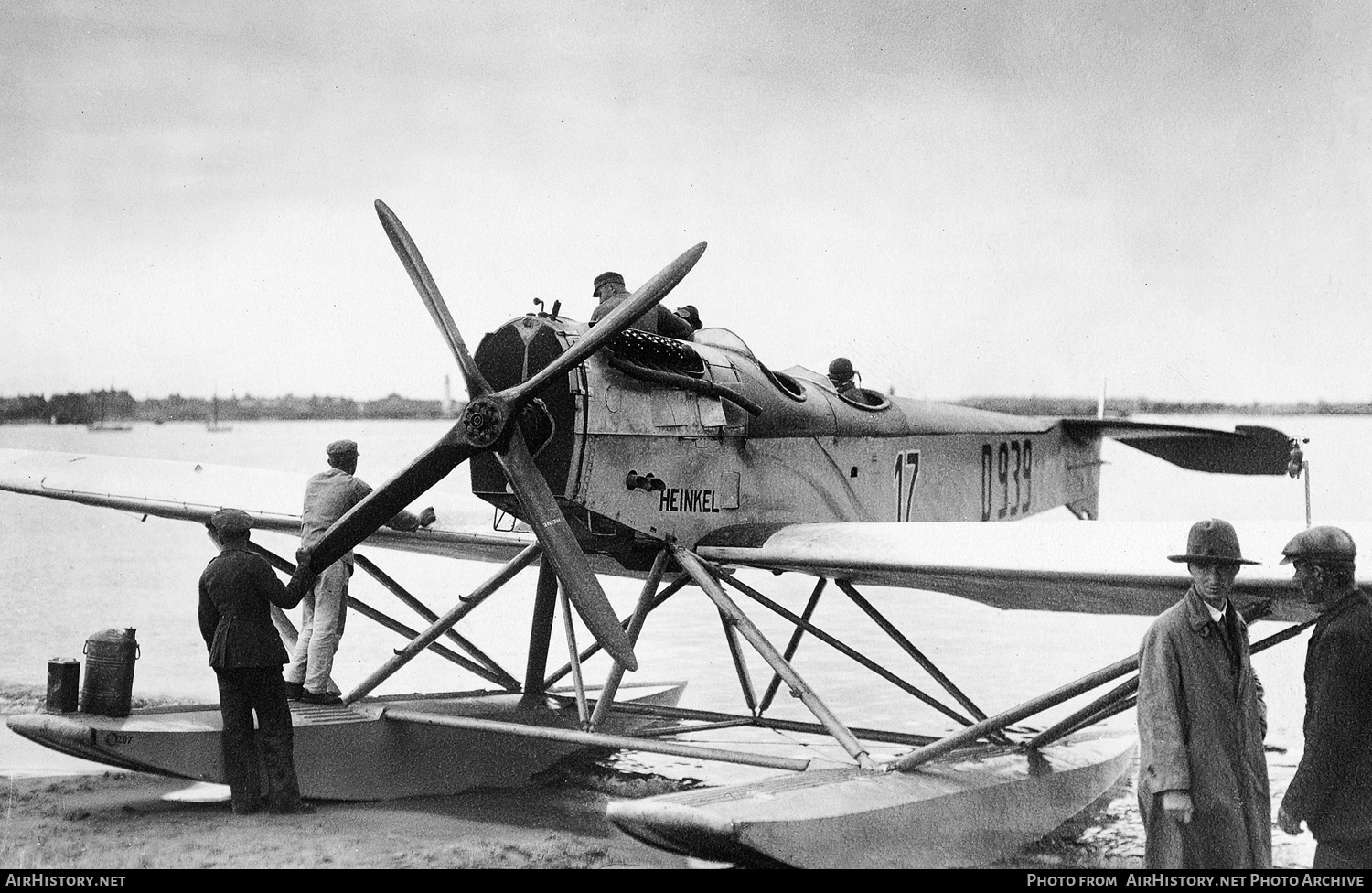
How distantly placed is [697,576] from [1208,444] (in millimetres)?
7355

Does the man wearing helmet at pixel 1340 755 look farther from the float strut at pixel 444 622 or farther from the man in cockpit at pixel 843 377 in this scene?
the man in cockpit at pixel 843 377

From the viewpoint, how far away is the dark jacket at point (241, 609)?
21.6 ft

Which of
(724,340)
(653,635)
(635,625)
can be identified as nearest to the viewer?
(635,625)

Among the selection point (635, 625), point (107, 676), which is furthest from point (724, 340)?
point (107, 676)

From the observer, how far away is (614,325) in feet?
21.5

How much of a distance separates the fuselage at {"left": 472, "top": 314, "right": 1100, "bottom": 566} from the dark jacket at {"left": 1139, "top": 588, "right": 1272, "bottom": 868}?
11.2 ft

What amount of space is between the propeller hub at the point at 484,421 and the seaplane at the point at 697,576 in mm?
11

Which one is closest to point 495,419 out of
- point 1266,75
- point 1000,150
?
point 1266,75

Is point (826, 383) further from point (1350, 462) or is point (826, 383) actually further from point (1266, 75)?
point (1350, 462)

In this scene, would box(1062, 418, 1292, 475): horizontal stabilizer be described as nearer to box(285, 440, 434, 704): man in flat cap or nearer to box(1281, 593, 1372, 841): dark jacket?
box(285, 440, 434, 704): man in flat cap

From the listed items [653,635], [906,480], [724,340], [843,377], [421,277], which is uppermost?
[421,277]

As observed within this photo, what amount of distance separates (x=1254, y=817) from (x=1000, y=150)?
36.6 feet

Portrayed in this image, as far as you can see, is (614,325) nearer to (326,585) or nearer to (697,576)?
(697,576)

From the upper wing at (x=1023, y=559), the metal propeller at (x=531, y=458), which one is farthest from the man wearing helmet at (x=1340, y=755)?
the metal propeller at (x=531, y=458)
